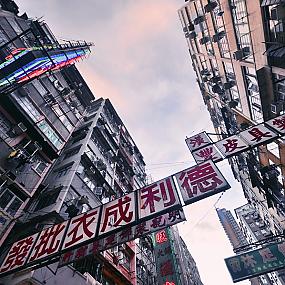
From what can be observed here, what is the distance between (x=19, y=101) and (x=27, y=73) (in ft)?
7.72

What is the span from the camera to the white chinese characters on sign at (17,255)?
20.7ft

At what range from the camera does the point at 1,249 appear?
1091 cm

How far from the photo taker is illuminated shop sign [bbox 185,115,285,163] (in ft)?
25.3

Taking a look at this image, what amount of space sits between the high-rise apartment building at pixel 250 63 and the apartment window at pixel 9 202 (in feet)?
39.2

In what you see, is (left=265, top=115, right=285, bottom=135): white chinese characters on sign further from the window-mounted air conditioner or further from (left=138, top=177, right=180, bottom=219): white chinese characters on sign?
the window-mounted air conditioner

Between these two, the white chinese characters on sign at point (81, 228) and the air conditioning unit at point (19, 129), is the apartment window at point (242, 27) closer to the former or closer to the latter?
the white chinese characters on sign at point (81, 228)

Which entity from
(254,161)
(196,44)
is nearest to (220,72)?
(196,44)

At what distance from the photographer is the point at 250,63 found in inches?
552

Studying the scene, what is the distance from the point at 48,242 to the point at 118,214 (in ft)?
7.62

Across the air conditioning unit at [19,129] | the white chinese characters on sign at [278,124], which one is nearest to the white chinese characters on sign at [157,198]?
the white chinese characters on sign at [278,124]

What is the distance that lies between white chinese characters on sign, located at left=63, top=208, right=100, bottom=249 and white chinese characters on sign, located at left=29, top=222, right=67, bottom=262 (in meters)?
0.27

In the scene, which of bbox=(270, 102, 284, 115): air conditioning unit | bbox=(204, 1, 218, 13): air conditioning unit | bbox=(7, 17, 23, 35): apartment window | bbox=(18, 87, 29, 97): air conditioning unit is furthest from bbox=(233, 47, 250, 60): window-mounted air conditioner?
bbox=(7, 17, 23, 35): apartment window

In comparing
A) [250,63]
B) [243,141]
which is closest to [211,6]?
[250,63]

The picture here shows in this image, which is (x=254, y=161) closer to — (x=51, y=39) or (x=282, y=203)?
(x=282, y=203)
